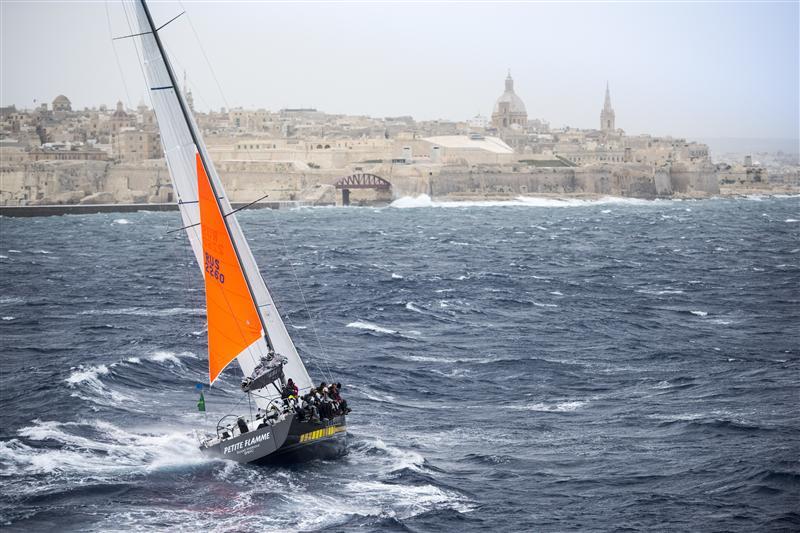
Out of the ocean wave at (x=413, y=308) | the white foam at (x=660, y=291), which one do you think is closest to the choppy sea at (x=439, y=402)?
the ocean wave at (x=413, y=308)

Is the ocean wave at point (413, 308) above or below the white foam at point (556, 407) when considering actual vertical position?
below

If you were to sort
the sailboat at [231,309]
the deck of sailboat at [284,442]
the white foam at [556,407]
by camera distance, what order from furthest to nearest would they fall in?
the white foam at [556,407] → the sailboat at [231,309] → the deck of sailboat at [284,442]

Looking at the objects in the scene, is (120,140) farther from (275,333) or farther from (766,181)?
(275,333)

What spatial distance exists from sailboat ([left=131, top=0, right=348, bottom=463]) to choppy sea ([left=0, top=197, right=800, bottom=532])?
1.37ft

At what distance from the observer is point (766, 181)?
18650 cm

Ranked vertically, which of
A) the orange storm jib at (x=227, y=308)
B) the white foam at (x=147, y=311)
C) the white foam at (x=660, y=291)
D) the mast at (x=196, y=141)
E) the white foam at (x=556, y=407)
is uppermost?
the mast at (x=196, y=141)

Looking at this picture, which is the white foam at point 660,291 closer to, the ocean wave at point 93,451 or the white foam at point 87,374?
the white foam at point 87,374

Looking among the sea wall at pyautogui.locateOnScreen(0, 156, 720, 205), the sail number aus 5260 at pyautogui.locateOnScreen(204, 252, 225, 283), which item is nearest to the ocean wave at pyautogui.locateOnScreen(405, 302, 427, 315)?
the sail number aus 5260 at pyautogui.locateOnScreen(204, 252, 225, 283)

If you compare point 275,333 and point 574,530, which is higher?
point 275,333

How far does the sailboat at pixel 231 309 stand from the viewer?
17109 mm

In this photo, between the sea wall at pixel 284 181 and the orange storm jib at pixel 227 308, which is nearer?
the orange storm jib at pixel 227 308

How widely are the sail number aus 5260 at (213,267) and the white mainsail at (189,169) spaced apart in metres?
0.23

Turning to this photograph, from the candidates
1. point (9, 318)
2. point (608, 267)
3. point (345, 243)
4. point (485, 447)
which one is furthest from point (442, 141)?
A: point (485, 447)

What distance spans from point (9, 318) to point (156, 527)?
63.6ft
